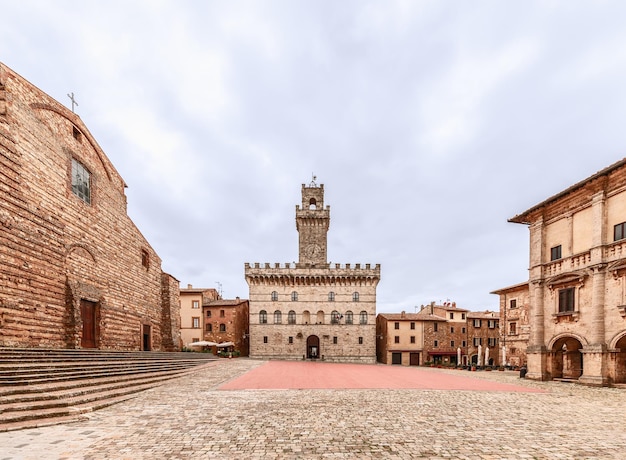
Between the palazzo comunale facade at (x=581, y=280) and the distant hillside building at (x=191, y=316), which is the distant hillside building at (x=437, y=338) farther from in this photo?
the distant hillside building at (x=191, y=316)

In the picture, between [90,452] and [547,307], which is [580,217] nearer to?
[547,307]

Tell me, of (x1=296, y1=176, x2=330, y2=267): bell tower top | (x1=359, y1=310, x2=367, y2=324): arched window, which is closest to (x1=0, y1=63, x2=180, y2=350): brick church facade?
(x1=296, y1=176, x2=330, y2=267): bell tower top

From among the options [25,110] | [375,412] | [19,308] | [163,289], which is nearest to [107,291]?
[19,308]

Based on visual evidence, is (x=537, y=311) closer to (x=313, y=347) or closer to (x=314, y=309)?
(x=314, y=309)

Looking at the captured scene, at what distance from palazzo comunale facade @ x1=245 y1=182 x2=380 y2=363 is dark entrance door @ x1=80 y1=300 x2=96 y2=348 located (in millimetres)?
24428

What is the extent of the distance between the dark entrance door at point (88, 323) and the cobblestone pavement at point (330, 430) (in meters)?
8.36

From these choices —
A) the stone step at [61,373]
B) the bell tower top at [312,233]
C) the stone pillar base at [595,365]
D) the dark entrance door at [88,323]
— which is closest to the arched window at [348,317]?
the bell tower top at [312,233]

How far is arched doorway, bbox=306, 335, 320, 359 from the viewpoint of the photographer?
138 feet

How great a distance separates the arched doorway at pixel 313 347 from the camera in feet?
138

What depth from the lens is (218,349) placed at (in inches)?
1709

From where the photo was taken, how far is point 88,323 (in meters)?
17.9

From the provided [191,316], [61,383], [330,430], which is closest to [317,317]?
[191,316]

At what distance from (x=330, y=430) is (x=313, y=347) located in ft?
120

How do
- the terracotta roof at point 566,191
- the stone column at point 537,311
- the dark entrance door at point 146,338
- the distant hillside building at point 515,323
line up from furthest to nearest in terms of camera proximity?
the distant hillside building at point 515,323 → the dark entrance door at point 146,338 → the stone column at point 537,311 → the terracotta roof at point 566,191
